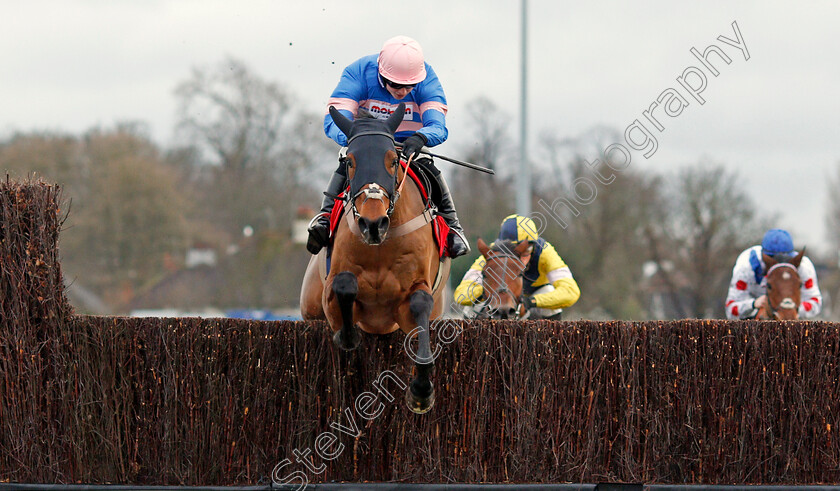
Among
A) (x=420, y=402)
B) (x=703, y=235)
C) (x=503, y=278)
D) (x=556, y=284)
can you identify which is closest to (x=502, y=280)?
(x=503, y=278)

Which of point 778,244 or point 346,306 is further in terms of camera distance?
point 778,244

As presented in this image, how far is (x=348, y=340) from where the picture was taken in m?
5.96

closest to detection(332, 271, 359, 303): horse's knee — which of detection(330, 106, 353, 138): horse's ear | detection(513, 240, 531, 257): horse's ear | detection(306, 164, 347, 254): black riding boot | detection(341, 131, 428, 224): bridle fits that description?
detection(341, 131, 428, 224): bridle

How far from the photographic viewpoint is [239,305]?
35625 mm

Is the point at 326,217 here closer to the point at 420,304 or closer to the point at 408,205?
the point at 408,205

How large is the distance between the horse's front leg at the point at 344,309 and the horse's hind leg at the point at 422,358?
367mm

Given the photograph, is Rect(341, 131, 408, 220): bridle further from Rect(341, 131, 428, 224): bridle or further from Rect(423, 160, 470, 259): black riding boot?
Rect(423, 160, 470, 259): black riding boot

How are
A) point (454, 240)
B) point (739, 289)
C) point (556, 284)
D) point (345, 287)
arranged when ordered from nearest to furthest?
point (345, 287) → point (454, 240) → point (556, 284) → point (739, 289)

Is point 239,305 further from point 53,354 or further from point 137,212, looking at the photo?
point 53,354

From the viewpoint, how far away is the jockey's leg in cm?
654

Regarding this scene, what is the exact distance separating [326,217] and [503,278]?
7.00 ft

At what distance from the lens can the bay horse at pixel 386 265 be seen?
18.0 ft

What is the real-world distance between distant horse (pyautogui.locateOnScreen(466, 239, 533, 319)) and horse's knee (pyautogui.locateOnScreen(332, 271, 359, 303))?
2.21 m

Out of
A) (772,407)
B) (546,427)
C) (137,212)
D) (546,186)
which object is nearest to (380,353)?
(546,427)
